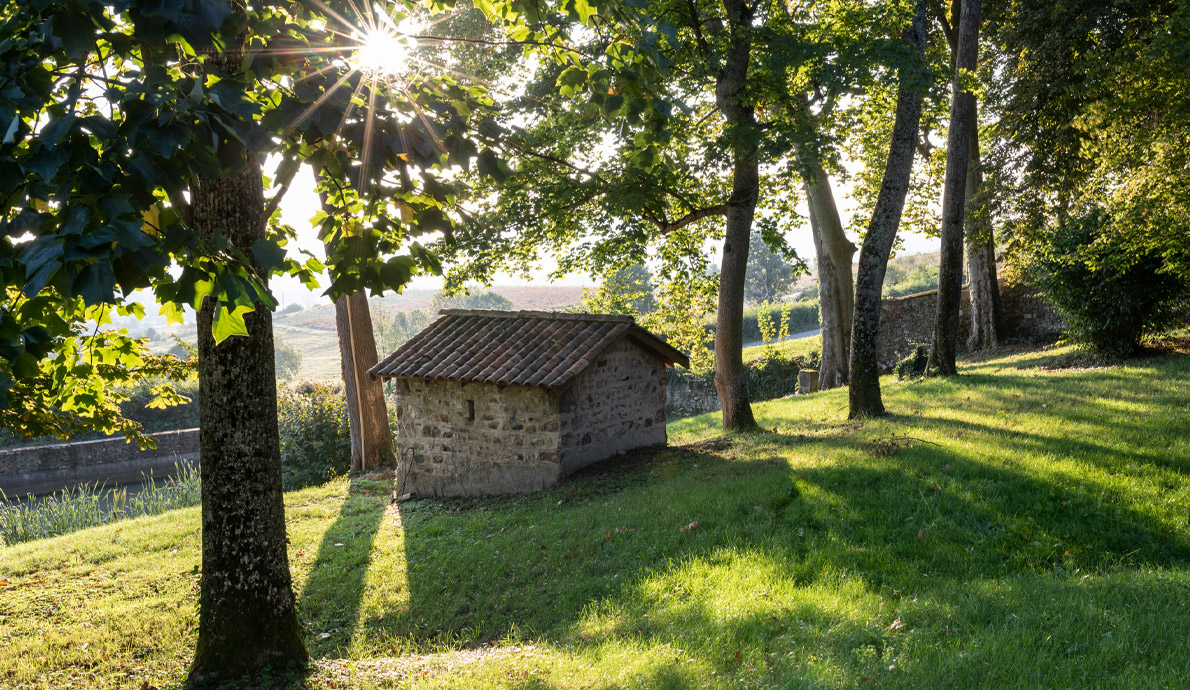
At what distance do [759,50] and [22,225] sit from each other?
1134cm

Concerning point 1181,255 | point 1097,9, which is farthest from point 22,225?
point 1097,9

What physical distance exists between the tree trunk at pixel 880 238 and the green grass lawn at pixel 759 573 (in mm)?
851

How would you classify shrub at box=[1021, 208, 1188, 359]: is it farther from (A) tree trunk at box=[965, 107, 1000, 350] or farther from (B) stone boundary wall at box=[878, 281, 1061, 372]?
(B) stone boundary wall at box=[878, 281, 1061, 372]

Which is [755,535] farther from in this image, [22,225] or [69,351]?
[69,351]

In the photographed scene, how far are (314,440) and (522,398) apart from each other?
923 cm

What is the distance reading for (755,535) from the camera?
7094 millimetres

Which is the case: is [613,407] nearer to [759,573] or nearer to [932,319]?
[759,573]

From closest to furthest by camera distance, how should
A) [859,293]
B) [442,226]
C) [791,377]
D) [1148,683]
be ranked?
[1148,683], [442,226], [859,293], [791,377]

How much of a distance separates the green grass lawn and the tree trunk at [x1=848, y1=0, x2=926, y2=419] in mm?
851

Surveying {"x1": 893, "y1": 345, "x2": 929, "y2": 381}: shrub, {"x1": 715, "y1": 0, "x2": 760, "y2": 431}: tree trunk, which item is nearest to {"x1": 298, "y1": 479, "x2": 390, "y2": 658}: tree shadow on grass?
{"x1": 715, "y1": 0, "x2": 760, "y2": 431}: tree trunk

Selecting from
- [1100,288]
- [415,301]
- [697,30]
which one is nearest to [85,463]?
[697,30]

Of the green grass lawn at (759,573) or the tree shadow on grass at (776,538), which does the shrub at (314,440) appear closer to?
the green grass lawn at (759,573)

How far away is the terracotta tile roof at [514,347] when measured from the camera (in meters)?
10.7

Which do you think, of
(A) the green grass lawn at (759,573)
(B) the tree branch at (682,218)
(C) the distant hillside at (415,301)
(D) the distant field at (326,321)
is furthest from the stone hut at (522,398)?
(C) the distant hillside at (415,301)
